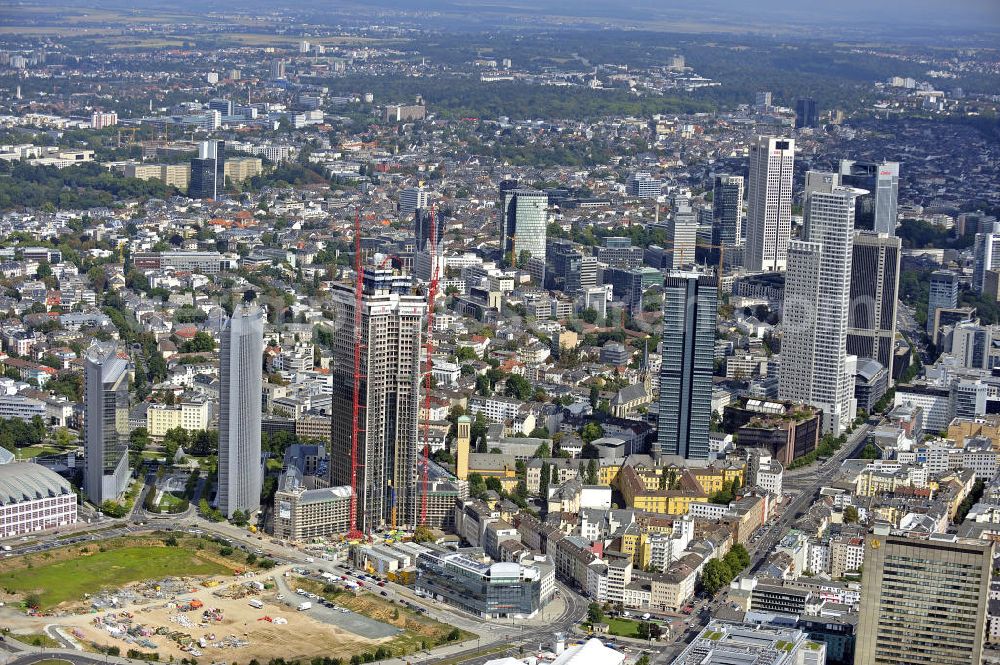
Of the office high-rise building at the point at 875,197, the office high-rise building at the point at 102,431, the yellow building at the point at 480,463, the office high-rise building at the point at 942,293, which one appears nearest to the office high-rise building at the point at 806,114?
the office high-rise building at the point at 875,197

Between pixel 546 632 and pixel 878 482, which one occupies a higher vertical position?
pixel 878 482

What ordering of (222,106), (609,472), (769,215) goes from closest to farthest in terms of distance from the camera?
(609,472)
(769,215)
(222,106)

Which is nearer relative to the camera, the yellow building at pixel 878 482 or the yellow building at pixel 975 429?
the yellow building at pixel 878 482

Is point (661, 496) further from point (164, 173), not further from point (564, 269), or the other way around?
point (164, 173)

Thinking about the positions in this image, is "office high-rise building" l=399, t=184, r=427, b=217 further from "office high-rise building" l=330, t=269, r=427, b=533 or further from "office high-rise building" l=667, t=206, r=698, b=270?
"office high-rise building" l=330, t=269, r=427, b=533

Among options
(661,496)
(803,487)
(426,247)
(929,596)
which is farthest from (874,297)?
(929,596)

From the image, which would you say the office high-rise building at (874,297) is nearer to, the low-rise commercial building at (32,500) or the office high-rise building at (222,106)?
the low-rise commercial building at (32,500)
